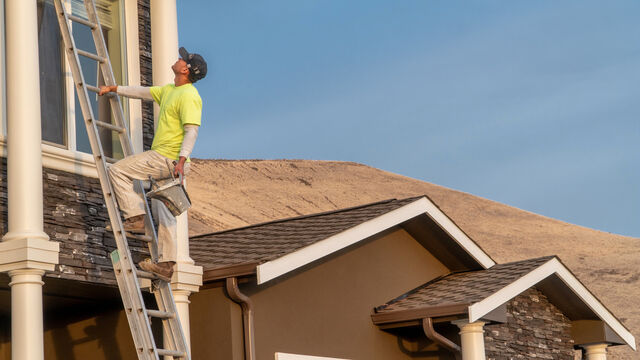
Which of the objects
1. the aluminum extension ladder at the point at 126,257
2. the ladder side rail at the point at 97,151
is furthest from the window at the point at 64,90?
the ladder side rail at the point at 97,151

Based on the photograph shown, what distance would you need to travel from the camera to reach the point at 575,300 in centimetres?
1631

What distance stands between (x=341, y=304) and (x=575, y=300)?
381 centimetres

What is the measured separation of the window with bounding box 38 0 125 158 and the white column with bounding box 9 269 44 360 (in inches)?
73.7

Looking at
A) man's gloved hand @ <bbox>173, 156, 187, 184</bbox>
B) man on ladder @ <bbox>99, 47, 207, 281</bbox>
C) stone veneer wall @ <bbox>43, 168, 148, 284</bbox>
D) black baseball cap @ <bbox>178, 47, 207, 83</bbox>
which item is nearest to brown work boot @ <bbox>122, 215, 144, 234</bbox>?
man on ladder @ <bbox>99, 47, 207, 281</bbox>

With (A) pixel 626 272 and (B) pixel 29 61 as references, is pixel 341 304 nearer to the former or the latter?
(B) pixel 29 61

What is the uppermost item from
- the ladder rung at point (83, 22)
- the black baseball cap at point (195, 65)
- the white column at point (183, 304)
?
the ladder rung at point (83, 22)

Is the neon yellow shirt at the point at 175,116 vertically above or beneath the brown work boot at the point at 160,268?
above

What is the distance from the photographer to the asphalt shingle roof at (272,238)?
13406 mm

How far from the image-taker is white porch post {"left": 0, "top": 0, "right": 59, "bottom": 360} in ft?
33.0

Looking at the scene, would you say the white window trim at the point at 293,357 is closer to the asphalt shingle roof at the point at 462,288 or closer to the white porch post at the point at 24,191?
the asphalt shingle roof at the point at 462,288

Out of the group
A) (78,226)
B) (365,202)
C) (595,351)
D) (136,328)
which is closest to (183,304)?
(78,226)

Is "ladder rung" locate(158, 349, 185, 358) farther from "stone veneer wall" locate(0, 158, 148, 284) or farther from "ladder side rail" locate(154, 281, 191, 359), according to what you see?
"stone veneer wall" locate(0, 158, 148, 284)

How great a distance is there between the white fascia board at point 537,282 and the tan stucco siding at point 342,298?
5.31 feet

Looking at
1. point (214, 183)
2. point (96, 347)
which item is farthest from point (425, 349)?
point (214, 183)
